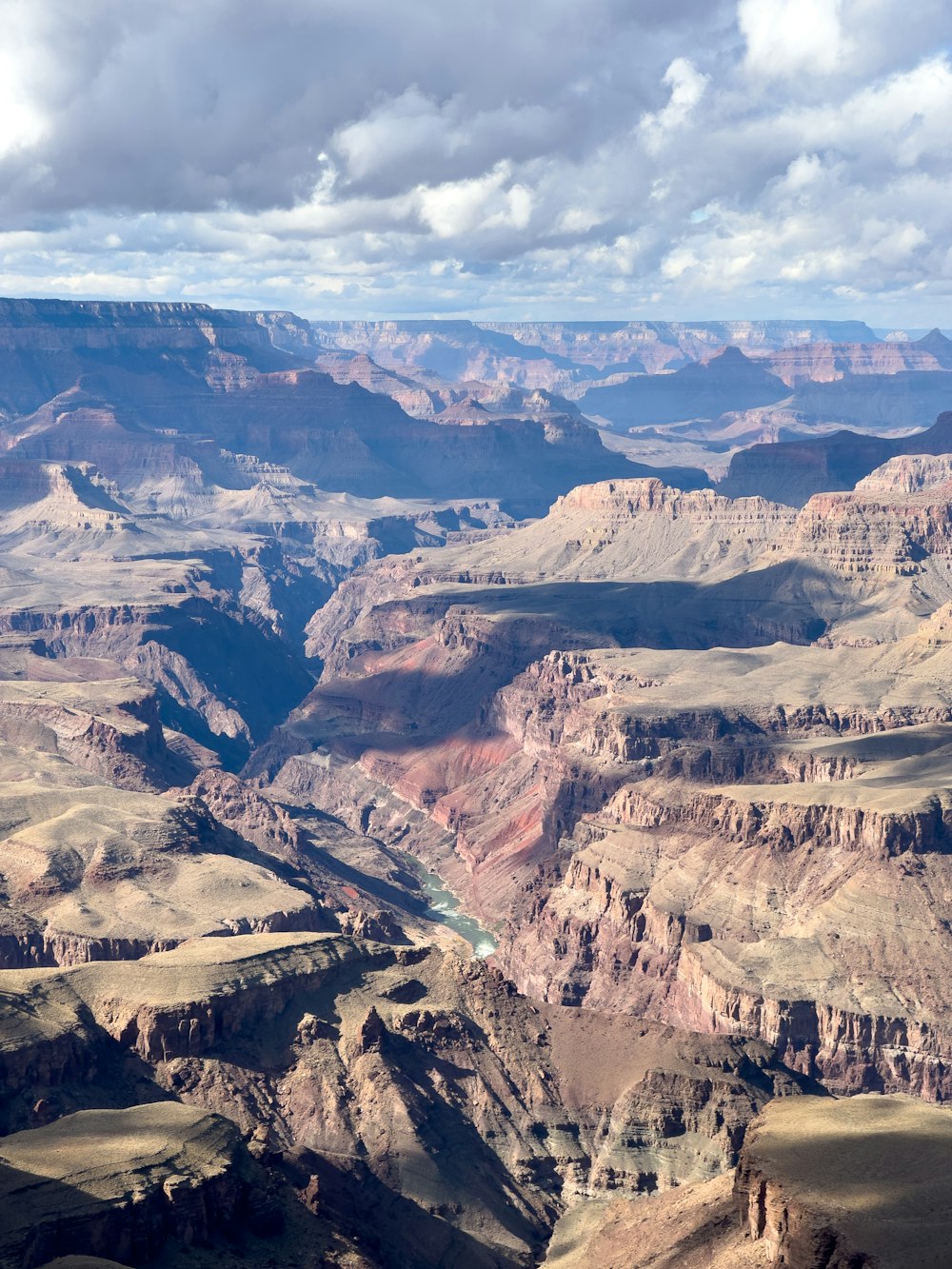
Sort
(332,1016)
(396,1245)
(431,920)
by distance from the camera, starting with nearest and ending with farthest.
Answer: (396,1245)
(332,1016)
(431,920)

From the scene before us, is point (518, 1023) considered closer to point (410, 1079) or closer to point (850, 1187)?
point (410, 1079)

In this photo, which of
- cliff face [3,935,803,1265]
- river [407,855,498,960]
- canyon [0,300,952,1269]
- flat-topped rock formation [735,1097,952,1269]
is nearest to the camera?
flat-topped rock formation [735,1097,952,1269]

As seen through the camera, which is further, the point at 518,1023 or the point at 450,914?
the point at 450,914

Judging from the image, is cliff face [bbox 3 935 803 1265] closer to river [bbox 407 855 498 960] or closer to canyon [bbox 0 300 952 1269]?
canyon [bbox 0 300 952 1269]

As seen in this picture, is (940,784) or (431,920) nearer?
(940,784)

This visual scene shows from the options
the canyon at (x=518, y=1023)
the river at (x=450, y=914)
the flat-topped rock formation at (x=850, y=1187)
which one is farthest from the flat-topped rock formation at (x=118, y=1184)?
the river at (x=450, y=914)

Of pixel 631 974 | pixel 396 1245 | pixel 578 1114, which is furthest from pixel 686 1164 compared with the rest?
pixel 631 974

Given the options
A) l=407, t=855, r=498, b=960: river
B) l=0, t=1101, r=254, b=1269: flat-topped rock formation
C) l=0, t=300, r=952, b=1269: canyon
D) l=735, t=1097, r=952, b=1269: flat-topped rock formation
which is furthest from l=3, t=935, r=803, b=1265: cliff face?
l=407, t=855, r=498, b=960: river

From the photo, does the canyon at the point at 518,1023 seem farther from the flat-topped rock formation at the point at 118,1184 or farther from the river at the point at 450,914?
the river at the point at 450,914

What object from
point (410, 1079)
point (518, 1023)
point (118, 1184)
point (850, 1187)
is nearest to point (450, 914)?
point (518, 1023)

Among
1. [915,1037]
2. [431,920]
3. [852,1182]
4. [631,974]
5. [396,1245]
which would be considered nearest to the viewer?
[852,1182]

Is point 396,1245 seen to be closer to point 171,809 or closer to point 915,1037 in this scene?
point 915,1037
